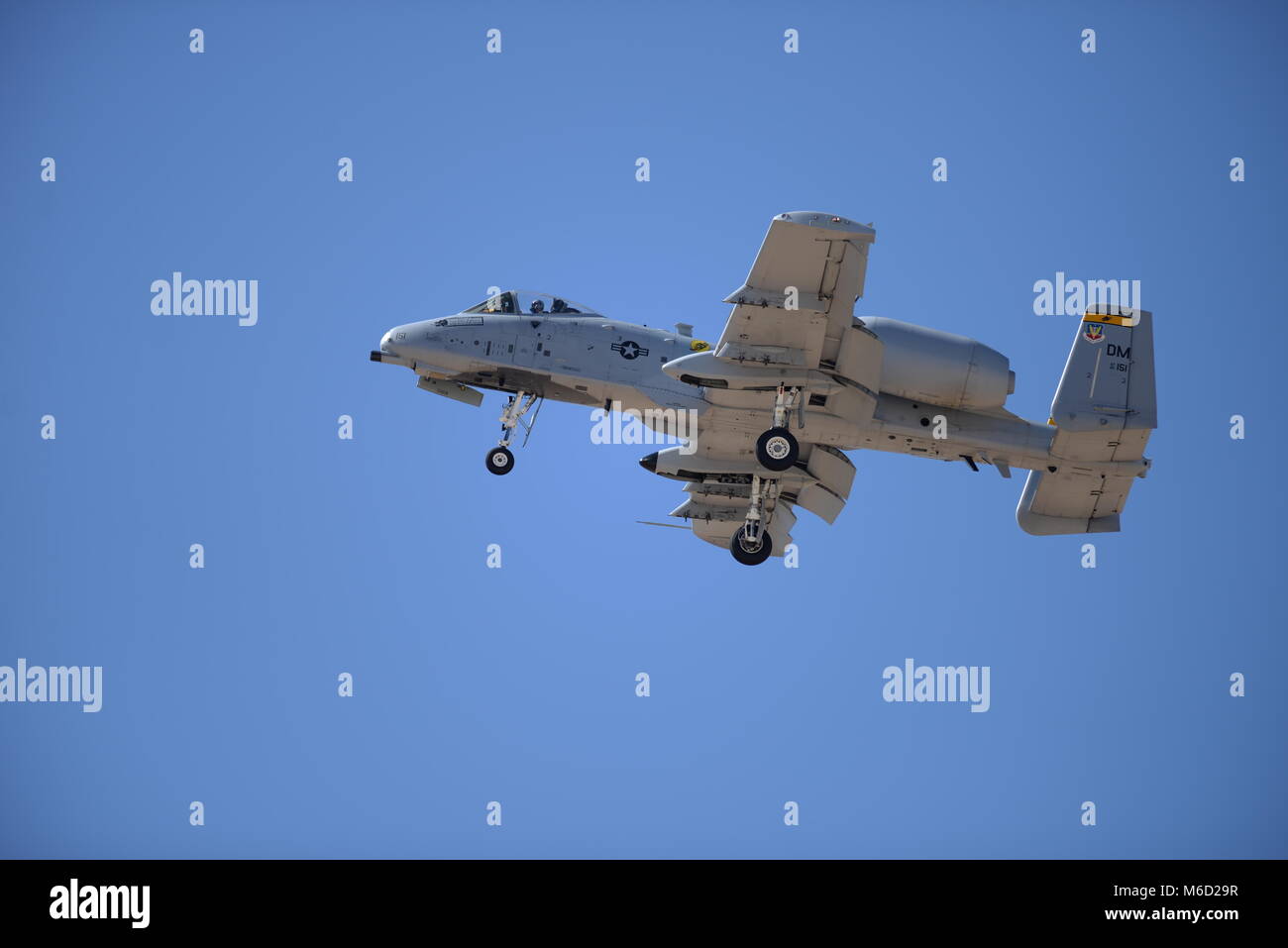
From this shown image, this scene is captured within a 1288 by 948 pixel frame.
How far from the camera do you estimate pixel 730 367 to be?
26391 mm

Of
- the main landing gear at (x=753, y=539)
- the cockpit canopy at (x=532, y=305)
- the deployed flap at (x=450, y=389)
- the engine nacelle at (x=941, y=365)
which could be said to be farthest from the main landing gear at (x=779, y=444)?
the deployed flap at (x=450, y=389)

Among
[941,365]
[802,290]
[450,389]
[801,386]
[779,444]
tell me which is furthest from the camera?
[450,389]

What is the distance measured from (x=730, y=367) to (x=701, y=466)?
532 cm

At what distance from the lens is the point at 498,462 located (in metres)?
31.7

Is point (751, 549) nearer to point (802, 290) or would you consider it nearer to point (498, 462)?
point (498, 462)

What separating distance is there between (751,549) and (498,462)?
610cm

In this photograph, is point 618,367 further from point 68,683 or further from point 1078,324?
point 68,683

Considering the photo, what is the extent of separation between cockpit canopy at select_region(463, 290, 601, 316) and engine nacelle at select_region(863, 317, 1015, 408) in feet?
23.9

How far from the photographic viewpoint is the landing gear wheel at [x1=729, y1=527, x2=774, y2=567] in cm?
3086

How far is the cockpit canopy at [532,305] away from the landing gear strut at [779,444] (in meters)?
5.76

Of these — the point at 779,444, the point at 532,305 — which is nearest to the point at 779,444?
the point at 779,444

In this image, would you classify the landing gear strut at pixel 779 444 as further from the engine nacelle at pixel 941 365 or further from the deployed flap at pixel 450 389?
the deployed flap at pixel 450 389
